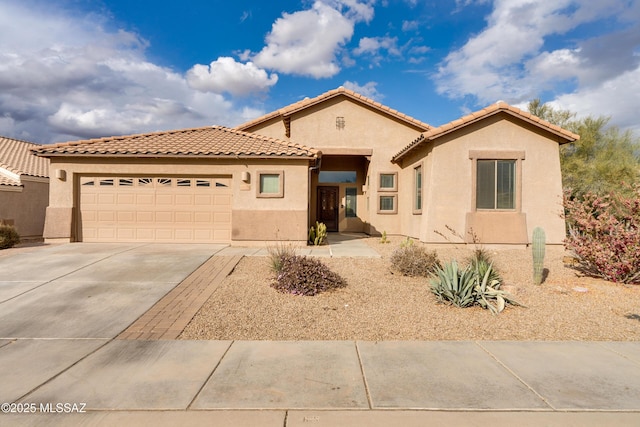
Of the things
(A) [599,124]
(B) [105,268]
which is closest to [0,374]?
(B) [105,268]

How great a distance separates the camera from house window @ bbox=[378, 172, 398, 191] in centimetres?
1736

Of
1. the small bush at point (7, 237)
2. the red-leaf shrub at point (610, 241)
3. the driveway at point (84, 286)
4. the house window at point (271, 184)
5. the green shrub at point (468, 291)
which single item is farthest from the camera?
the house window at point (271, 184)

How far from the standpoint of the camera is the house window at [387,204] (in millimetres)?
17406

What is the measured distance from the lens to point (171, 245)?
1248cm

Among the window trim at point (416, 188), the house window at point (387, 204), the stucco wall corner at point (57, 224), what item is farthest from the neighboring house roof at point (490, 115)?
the stucco wall corner at point (57, 224)

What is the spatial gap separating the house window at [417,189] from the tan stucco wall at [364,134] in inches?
88.9

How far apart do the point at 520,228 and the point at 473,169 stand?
2766 millimetres

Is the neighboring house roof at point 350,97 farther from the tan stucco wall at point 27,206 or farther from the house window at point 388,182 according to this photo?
the tan stucco wall at point 27,206

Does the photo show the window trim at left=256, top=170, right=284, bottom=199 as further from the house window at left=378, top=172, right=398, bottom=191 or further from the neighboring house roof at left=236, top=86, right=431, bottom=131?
the house window at left=378, top=172, right=398, bottom=191

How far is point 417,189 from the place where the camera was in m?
14.9

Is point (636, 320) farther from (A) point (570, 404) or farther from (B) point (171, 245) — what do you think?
(B) point (171, 245)

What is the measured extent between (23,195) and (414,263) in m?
19.9

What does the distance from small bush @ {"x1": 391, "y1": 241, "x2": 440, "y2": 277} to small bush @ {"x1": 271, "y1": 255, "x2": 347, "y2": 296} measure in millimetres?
1698

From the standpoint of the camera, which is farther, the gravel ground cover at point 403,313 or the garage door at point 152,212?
the garage door at point 152,212
